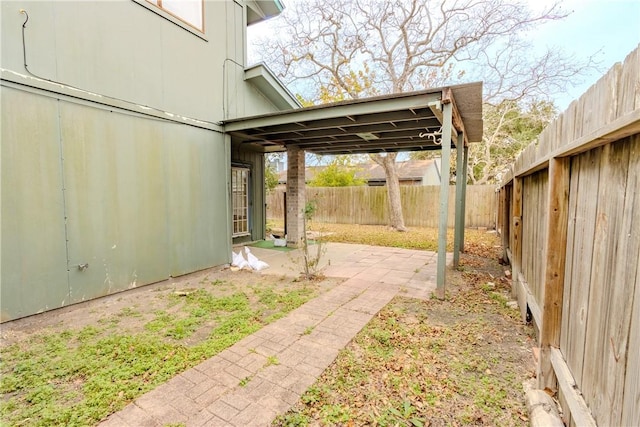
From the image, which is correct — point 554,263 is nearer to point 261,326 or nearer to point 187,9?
point 261,326

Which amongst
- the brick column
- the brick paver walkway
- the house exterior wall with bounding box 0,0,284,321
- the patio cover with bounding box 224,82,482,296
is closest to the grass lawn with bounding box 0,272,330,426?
the brick paver walkway

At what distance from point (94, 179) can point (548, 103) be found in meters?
17.4

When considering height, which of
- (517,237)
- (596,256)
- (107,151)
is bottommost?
(517,237)

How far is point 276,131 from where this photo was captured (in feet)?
21.2

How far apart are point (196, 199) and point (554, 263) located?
5.40 m

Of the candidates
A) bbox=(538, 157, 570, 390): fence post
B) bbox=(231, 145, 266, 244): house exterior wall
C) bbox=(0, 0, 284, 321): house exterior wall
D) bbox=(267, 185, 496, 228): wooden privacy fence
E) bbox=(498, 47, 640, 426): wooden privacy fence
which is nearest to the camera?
bbox=(498, 47, 640, 426): wooden privacy fence

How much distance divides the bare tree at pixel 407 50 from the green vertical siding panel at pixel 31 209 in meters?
10.4

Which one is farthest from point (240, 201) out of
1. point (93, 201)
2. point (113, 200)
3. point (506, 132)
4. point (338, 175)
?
point (506, 132)

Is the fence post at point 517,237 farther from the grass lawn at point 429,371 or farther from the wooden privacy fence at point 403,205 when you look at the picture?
the wooden privacy fence at point 403,205

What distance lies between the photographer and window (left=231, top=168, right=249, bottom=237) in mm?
8352

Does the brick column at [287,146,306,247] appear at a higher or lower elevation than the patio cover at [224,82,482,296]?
lower

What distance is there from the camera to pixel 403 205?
1387 cm

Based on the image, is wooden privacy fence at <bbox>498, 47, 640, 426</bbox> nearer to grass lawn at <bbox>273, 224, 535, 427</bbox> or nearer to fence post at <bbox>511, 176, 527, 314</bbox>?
grass lawn at <bbox>273, 224, 535, 427</bbox>

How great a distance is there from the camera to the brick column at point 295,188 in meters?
8.23
